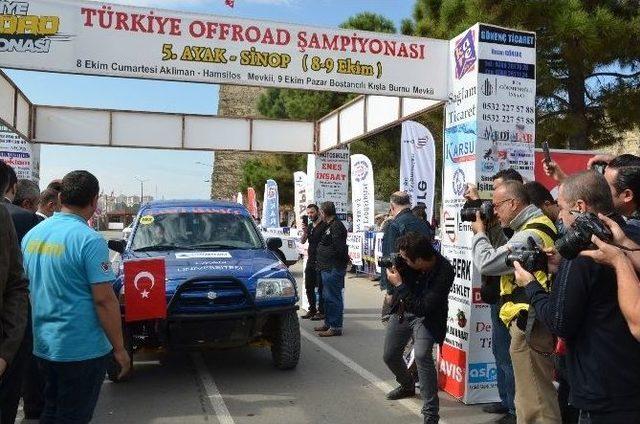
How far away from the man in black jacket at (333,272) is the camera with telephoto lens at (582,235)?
6.55m

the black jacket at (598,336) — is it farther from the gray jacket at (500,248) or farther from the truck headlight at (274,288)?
the truck headlight at (274,288)

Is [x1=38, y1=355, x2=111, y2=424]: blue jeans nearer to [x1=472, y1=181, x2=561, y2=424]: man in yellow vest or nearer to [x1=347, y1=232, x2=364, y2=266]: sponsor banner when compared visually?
[x1=472, y1=181, x2=561, y2=424]: man in yellow vest

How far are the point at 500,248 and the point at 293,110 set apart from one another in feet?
79.1

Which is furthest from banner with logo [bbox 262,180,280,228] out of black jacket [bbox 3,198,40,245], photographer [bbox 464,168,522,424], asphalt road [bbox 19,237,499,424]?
black jacket [bbox 3,198,40,245]

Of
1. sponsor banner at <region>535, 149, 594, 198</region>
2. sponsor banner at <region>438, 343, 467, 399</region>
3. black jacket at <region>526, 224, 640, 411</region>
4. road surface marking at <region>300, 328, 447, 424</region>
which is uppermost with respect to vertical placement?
sponsor banner at <region>535, 149, 594, 198</region>

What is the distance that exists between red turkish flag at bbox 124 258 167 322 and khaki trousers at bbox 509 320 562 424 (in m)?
2.97

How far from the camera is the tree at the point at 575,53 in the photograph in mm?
12641

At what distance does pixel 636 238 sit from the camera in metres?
2.43

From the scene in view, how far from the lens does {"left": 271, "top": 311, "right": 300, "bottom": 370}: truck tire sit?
253 inches

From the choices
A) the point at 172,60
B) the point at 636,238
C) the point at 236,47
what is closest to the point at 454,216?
the point at 236,47

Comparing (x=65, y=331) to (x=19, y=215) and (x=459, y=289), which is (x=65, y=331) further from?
(x=459, y=289)

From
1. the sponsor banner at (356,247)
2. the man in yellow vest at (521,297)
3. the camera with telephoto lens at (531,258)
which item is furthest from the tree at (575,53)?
the camera with telephoto lens at (531,258)

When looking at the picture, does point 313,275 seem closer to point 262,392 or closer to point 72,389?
point 262,392

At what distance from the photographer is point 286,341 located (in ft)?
21.2
